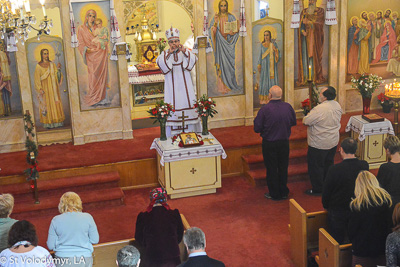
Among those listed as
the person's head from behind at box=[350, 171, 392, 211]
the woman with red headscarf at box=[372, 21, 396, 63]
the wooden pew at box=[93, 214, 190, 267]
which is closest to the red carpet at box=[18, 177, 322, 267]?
the wooden pew at box=[93, 214, 190, 267]

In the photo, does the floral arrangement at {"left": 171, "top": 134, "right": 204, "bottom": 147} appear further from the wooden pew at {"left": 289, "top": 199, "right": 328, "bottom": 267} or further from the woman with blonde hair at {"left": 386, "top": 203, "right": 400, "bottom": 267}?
the woman with blonde hair at {"left": 386, "top": 203, "right": 400, "bottom": 267}

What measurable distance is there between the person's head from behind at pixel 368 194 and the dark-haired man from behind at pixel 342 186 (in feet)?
2.59

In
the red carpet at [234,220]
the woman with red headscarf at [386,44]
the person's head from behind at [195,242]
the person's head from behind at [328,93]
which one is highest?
the woman with red headscarf at [386,44]

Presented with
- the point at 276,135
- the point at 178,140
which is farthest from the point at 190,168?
the point at 276,135

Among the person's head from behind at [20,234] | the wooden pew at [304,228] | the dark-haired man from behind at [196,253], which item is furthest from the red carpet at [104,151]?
the dark-haired man from behind at [196,253]

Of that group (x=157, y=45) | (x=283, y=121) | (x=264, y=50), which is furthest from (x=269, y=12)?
(x=283, y=121)

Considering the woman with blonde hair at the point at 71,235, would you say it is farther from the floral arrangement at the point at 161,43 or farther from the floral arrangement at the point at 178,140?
the floral arrangement at the point at 161,43

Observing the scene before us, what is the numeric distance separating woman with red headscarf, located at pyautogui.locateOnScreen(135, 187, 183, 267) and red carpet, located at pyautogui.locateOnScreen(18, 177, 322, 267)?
5.23 ft

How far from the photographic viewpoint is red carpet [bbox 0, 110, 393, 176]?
10.4m

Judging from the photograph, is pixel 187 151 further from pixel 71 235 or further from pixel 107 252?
pixel 71 235

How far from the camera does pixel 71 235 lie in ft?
20.1

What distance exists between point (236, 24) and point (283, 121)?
11.3ft

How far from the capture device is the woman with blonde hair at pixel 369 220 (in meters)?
5.97

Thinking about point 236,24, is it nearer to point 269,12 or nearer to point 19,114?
point 269,12
